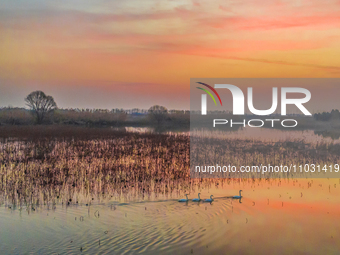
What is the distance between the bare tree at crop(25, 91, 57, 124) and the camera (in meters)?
60.1

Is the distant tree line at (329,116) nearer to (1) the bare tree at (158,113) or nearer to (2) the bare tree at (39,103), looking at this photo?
(1) the bare tree at (158,113)

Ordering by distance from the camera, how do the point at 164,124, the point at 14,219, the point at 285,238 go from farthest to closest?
the point at 164,124
the point at 14,219
the point at 285,238

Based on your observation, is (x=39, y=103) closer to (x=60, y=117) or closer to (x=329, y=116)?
(x=60, y=117)

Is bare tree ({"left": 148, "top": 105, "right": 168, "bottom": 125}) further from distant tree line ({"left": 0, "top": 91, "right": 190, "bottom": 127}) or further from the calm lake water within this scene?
the calm lake water

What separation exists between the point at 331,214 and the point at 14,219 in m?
9.89

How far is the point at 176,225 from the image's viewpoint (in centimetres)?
944

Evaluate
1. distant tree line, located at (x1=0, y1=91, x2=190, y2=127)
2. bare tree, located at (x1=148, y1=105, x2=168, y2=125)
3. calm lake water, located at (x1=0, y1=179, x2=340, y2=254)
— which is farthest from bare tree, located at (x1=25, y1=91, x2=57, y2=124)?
calm lake water, located at (x1=0, y1=179, x2=340, y2=254)

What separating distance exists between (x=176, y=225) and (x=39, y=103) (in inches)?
2248

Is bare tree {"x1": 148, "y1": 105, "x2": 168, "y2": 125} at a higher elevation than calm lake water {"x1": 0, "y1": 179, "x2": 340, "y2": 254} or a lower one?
higher

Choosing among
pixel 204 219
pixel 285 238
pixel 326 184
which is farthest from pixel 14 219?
pixel 326 184

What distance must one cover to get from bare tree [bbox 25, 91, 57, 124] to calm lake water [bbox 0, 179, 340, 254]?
52.4 m

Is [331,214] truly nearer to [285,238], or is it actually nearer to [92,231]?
[285,238]

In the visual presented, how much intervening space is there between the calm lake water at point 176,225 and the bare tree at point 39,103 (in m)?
52.4

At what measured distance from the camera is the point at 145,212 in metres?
10.6
